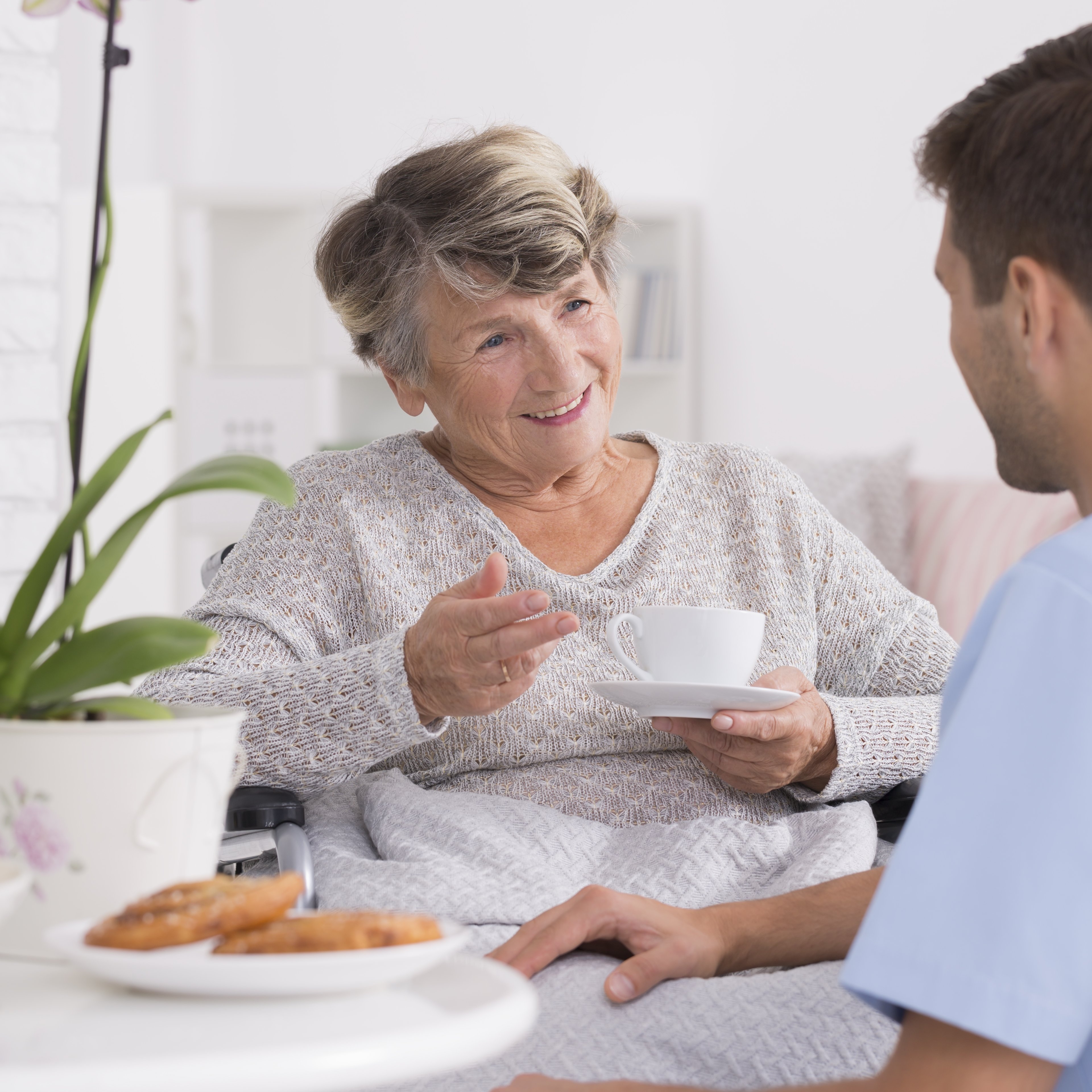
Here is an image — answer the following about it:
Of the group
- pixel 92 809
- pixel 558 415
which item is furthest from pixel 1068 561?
pixel 558 415

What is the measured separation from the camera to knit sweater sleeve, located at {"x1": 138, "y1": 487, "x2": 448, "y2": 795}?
1.26 metres

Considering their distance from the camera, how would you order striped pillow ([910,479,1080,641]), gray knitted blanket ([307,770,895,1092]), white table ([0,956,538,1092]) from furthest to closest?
striped pillow ([910,479,1080,641]) < gray knitted blanket ([307,770,895,1092]) < white table ([0,956,538,1092])

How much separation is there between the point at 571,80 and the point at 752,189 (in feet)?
2.73

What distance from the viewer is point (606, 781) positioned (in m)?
1.40

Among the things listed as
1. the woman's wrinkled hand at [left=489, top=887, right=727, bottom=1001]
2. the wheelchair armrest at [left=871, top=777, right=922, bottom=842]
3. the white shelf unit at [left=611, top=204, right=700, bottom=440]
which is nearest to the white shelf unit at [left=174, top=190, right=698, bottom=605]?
the white shelf unit at [left=611, top=204, right=700, bottom=440]

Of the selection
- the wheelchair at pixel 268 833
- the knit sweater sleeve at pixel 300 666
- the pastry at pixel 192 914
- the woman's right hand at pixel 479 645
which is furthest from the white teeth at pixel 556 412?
the pastry at pixel 192 914

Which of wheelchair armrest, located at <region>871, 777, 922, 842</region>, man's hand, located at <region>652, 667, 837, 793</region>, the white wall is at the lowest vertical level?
wheelchair armrest, located at <region>871, 777, 922, 842</region>

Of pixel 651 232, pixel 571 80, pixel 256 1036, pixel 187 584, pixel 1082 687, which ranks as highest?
pixel 571 80

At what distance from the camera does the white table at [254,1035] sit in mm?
485

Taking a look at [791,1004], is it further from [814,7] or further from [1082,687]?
[814,7]

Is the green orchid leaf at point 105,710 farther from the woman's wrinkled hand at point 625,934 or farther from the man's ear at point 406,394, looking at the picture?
the man's ear at point 406,394

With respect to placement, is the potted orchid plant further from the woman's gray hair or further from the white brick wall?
the white brick wall

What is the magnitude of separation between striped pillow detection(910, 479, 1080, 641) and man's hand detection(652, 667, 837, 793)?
1169 millimetres

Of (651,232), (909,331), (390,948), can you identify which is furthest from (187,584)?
(390,948)
